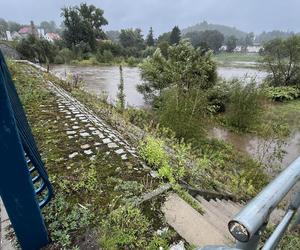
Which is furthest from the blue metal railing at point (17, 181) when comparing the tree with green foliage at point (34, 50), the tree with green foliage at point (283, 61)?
the tree with green foliage at point (34, 50)

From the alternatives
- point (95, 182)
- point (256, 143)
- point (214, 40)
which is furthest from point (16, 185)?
point (214, 40)

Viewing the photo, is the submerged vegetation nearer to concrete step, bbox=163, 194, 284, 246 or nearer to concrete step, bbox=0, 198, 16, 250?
concrete step, bbox=163, 194, 284, 246

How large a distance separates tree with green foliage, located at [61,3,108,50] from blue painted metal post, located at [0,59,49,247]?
105 feet

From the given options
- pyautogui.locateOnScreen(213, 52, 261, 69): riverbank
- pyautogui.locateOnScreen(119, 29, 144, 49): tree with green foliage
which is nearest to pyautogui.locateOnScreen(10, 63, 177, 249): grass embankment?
pyautogui.locateOnScreen(213, 52, 261, 69): riverbank

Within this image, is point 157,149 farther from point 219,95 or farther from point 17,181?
point 219,95

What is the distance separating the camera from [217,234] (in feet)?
7.34

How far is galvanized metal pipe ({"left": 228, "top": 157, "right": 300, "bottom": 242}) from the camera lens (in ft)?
1.94

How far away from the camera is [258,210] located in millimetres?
619

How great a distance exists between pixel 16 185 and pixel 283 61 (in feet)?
62.2

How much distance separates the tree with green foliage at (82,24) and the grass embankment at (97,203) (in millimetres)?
30215

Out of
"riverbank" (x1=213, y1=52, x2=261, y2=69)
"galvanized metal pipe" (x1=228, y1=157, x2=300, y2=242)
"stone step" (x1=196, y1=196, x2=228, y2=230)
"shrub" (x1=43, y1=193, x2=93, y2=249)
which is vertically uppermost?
"galvanized metal pipe" (x1=228, y1=157, x2=300, y2=242)

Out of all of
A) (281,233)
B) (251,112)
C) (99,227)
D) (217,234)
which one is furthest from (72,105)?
(251,112)

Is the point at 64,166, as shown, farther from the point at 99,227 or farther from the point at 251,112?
the point at 251,112

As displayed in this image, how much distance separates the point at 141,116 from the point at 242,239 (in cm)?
817
